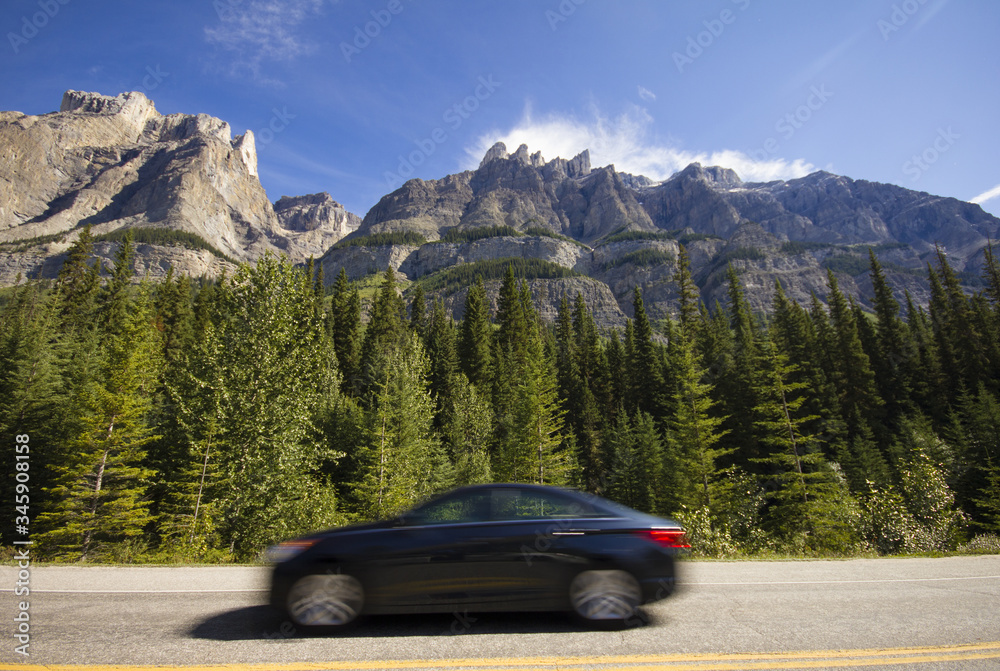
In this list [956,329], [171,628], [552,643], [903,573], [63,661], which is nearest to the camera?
[63,661]

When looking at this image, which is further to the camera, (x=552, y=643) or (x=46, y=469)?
(x=46, y=469)

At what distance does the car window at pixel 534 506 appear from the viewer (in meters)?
5.29

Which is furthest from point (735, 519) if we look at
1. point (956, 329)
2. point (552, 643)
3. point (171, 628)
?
point (956, 329)

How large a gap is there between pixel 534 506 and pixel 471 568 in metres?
0.99

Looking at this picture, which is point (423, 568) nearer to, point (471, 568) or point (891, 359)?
point (471, 568)

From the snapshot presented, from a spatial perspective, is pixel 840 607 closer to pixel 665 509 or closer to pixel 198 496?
pixel 198 496

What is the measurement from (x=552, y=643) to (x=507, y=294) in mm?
61000

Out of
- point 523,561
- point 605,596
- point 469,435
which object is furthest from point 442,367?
point 605,596

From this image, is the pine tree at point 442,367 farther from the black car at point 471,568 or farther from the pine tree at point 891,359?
the pine tree at point 891,359

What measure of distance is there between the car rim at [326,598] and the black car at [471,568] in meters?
0.01

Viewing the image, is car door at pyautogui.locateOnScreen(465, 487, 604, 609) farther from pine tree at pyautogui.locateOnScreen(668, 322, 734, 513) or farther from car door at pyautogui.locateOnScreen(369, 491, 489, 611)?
pine tree at pyautogui.locateOnScreen(668, 322, 734, 513)

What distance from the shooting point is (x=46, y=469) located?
28.0 meters

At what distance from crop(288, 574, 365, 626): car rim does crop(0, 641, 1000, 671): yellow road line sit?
100 cm

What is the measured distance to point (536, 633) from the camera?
4.63 m
